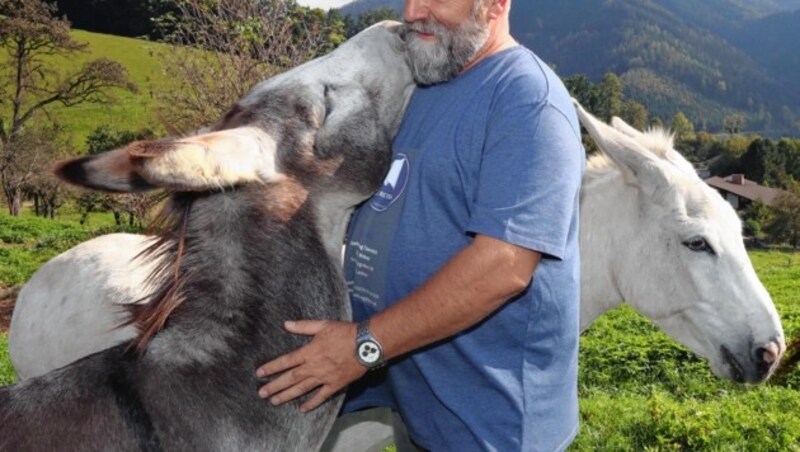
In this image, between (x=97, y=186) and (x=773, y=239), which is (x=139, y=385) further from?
(x=773, y=239)

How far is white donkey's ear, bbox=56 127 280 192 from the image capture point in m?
1.79

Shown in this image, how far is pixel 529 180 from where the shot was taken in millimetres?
2119

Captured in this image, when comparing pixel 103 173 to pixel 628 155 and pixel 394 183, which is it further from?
pixel 628 155

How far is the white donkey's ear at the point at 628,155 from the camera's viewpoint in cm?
335

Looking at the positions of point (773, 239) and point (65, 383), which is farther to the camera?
point (773, 239)

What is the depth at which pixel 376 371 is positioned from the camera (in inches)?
110

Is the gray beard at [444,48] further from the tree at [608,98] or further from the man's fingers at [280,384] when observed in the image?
the tree at [608,98]

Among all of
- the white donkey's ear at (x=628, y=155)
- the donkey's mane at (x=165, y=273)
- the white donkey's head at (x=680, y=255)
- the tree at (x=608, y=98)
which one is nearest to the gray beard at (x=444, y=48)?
the donkey's mane at (x=165, y=273)

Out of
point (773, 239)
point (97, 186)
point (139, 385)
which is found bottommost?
point (773, 239)

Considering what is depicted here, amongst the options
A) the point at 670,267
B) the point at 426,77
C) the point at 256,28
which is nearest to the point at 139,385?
the point at 426,77

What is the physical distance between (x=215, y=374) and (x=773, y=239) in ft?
184

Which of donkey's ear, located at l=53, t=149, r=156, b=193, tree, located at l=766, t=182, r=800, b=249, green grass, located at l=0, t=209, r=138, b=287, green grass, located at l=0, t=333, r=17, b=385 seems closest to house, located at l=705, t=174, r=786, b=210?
tree, located at l=766, t=182, r=800, b=249

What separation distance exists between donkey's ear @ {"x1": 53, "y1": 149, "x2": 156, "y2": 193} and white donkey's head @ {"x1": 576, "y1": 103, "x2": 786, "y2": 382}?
1917 mm

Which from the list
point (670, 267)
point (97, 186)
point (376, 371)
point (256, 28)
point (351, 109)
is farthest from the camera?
point (256, 28)
